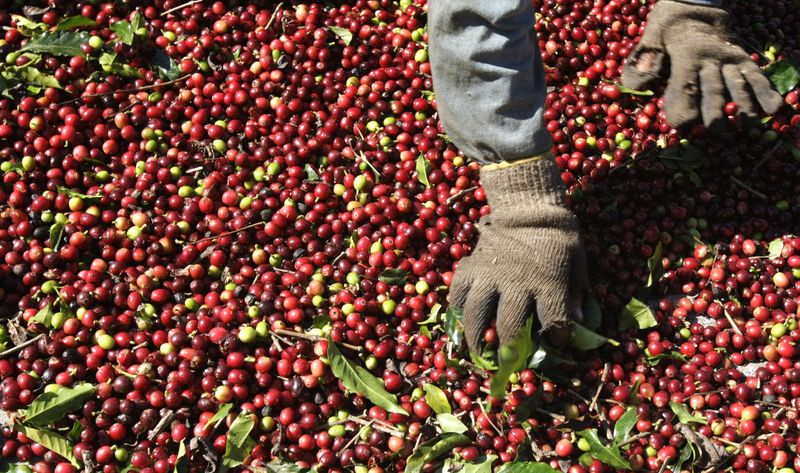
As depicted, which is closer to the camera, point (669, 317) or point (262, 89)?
point (669, 317)

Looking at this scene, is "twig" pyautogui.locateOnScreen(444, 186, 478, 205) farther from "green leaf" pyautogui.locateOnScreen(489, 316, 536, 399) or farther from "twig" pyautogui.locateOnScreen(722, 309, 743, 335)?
"twig" pyautogui.locateOnScreen(722, 309, 743, 335)

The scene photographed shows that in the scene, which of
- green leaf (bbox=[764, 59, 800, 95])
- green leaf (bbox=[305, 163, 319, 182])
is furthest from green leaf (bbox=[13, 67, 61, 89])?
green leaf (bbox=[764, 59, 800, 95])

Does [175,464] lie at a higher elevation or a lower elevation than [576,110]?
lower

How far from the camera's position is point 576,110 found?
4430 millimetres

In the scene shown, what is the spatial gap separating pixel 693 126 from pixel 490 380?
2.16m

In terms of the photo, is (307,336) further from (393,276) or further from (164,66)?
(164,66)

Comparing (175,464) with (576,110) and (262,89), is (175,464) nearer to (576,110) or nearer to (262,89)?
(262,89)

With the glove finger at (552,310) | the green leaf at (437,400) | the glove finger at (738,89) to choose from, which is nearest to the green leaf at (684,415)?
the glove finger at (552,310)

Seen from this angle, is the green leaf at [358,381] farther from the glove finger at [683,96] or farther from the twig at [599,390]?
the glove finger at [683,96]

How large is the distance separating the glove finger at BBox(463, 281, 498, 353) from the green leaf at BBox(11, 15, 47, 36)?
11.7 feet

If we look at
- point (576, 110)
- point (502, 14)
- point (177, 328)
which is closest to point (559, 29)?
point (576, 110)

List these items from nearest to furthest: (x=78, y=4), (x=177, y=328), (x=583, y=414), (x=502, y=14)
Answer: (x=502, y=14) → (x=583, y=414) → (x=177, y=328) → (x=78, y=4)

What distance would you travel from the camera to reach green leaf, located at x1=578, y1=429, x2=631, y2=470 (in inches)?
121

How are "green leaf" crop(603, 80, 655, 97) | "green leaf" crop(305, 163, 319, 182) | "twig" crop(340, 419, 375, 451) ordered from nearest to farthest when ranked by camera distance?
1. "twig" crop(340, 419, 375, 451)
2. "green leaf" crop(305, 163, 319, 182)
3. "green leaf" crop(603, 80, 655, 97)
